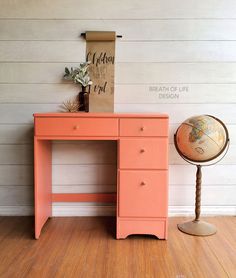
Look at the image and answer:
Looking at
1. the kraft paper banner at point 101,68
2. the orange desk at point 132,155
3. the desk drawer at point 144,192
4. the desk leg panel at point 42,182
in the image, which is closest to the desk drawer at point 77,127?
the orange desk at point 132,155

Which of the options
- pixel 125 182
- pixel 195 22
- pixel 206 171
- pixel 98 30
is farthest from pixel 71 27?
pixel 206 171

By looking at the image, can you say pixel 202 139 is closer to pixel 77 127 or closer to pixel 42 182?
pixel 77 127

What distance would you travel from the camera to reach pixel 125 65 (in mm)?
2504

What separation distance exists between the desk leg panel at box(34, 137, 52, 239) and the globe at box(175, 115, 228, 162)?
1037 mm

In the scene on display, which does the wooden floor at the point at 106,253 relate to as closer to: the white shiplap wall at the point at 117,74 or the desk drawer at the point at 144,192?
the desk drawer at the point at 144,192

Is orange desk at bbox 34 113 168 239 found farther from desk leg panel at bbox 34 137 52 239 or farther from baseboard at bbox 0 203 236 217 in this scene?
baseboard at bbox 0 203 236 217

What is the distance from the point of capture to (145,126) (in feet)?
6.88

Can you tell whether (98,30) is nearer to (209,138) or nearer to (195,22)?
(195,22)

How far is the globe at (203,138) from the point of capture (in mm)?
2125

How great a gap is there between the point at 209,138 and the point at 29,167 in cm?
150

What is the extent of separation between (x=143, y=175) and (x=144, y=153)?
0.51ft

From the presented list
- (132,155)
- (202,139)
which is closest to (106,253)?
(132,155)

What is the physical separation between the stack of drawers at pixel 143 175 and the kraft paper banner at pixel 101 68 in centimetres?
49

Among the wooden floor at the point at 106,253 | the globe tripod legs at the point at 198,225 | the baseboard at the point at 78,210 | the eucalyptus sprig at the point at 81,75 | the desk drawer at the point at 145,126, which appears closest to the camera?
the wooden floor at the point at 106,253
